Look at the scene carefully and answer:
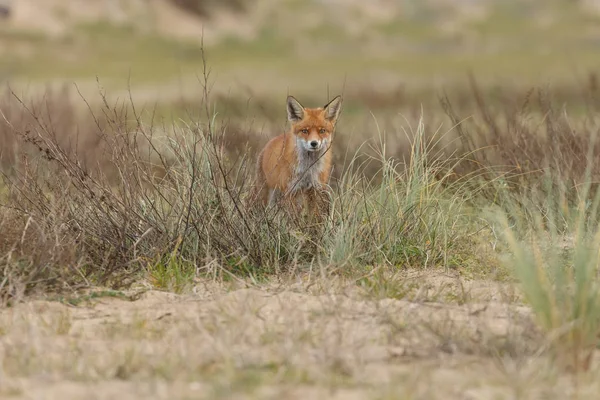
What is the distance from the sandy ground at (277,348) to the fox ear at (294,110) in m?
2.21

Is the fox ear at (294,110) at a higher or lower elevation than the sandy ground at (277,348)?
higher

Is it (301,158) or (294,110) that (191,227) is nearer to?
(301,158)

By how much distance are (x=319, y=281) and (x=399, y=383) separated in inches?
60.1

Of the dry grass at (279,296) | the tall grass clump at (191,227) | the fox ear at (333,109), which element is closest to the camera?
the dry grass at (279,296)

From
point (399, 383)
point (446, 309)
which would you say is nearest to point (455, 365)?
point (399, 383)

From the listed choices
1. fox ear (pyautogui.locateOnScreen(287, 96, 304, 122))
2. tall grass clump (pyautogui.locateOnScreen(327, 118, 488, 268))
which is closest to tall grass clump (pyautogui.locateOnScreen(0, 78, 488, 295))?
tall grass clump (pyautogui.locateOnScreen(327, 118, 488, 268))

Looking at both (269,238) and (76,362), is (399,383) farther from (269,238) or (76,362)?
(269,238)

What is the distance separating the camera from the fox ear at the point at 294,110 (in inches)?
274

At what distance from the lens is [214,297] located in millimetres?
4906

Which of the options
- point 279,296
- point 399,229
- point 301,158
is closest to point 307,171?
point 301,158

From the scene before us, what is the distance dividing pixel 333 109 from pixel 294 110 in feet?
1.09

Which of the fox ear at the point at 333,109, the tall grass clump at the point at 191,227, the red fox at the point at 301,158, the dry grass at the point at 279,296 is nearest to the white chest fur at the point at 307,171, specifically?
the red fox at the point at 301,158

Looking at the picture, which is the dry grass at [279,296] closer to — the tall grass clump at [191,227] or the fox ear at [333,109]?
the tall grass clump at [191,227]

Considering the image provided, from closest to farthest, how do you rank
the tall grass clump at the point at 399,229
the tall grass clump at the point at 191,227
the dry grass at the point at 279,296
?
the dry grass at the point at 279,296 → the tall grass clump at the point at 191,227 → the tall grass clump at the point at 399,229
